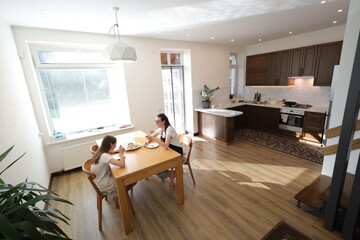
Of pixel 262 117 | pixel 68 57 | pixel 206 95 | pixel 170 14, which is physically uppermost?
pixel 170 14

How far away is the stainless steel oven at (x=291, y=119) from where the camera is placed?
4229mm

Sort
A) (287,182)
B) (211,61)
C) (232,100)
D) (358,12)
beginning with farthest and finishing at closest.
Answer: (232,100), (211,61), (287,182), (358,12)

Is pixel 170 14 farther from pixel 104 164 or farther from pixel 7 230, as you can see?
pixel 7 230

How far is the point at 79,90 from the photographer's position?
348 cm

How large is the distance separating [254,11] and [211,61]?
96.3 inches

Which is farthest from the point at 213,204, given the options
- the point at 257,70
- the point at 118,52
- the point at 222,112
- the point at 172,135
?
the point at 257,70

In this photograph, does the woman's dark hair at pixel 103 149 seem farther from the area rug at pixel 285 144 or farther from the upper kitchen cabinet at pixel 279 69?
the upper kitchen cabinet at pixel 279 69

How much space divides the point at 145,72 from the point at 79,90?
1471 millimetres

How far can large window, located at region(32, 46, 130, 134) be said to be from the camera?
316cm

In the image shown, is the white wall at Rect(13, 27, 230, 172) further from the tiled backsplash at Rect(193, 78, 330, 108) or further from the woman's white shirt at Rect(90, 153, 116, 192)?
the woman's white shirt at Rect(90, 153, 116, 192)

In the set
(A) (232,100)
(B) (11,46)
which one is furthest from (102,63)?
(A) (232,100)

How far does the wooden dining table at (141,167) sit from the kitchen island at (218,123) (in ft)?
7.63

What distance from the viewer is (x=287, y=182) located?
2727mm

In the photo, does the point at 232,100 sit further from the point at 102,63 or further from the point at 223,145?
the point at 102,63
